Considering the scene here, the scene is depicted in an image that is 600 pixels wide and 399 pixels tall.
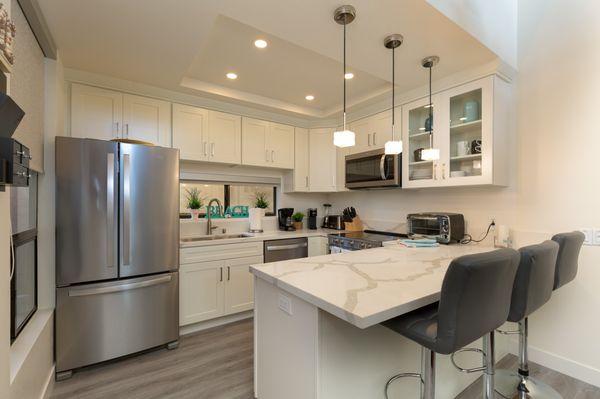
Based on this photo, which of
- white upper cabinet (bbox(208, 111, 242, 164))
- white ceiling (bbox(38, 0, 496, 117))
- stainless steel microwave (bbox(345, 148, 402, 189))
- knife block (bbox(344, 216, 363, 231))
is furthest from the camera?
knife block (bbox(344, 216, 363, 231))

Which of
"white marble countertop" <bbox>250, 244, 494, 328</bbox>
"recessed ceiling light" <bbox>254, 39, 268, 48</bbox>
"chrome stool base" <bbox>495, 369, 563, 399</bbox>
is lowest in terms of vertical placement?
"chrome stool base" <bbox>495, 369, 563, 399</bbox>

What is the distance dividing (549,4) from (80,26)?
3495mm

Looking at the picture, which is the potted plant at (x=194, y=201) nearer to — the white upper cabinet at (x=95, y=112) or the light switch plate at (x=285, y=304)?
the white upper cabinet at (x=95, y=112)

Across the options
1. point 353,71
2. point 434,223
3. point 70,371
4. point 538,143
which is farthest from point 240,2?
point 70,371

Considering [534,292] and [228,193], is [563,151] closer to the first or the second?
[534,292]

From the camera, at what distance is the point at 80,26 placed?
1780mm

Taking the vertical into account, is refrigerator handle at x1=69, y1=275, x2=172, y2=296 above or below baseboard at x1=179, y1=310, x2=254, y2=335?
above

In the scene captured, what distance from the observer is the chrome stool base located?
185cm

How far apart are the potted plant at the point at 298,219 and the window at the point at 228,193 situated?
0.32m

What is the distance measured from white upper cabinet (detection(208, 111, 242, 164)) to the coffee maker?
0.98 meters

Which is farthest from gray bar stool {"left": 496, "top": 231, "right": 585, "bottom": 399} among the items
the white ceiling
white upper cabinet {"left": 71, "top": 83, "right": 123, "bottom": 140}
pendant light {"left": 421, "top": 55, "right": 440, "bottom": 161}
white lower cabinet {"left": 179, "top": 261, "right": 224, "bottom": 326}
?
white upper cabinet {"left": 71, "top": 83, "right": 123, "bottom": 140}

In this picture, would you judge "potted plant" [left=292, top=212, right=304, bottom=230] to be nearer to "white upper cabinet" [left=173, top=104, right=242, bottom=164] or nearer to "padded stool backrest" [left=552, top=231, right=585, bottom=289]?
"white upper cabinet" [left=173, top=104, right=242, bottom=164]

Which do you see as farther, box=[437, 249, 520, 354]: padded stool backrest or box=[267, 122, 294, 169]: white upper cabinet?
box=[267, 122, 294, 169]: white upper cabinet

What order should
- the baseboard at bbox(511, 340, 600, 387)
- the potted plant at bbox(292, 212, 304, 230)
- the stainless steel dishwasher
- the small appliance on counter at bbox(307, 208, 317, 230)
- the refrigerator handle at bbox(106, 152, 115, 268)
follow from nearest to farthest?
the baseboard at bbox(511, 340, 600, 387) < the refrigerator handle at bbox(106, 152, 115, 268) < the stainless steel dishwasher < the potted plant at bbox(292, 212, 304, 230) < the small appliance on counter at bbox(307, 208, 317, 230)
